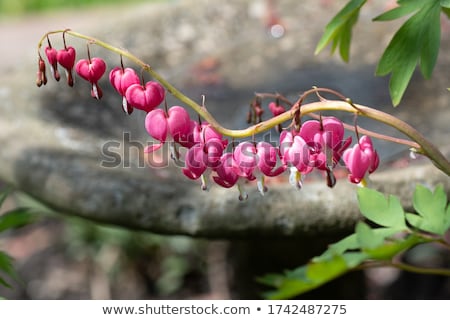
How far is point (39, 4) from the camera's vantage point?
17.9ft

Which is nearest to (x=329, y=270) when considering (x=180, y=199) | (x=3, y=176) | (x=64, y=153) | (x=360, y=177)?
(x=360, y=177)

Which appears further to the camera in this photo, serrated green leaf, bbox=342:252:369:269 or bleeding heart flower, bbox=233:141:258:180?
bleeding heart flower, bbox=233:141:258:180

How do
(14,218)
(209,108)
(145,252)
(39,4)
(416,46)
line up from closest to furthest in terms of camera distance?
1. (416,46)
2. (14,218)
3. (209,108)
4. (145,252)
5. (39,4)

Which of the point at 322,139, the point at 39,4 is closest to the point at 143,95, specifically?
the point at 322,139

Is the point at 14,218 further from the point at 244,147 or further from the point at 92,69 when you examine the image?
the point at 244,147

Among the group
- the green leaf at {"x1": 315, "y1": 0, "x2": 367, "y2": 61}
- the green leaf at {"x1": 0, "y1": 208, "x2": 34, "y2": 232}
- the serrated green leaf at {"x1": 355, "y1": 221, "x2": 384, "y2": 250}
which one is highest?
the green leaf at {"x1": 315, "y1": 0, "x2": 367, "y2": 61}

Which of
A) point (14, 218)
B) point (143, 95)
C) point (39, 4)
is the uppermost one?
point (143, 95)

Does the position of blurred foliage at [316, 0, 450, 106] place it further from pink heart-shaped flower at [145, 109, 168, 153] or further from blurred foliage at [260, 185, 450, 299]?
pink heart-shaped flower at [145, 109, 168, 153]

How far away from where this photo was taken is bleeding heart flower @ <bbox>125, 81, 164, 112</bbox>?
1.08 metres

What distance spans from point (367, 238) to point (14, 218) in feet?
2.90

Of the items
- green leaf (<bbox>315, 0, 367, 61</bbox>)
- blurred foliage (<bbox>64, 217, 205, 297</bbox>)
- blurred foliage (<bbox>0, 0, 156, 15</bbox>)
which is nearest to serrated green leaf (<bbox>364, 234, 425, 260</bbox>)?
green leaf (<bbox>315, 0, 367, 61</bbox>)

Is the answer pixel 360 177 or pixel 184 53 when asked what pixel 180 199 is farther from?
pixel 184 53

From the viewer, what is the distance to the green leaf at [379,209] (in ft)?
3.62

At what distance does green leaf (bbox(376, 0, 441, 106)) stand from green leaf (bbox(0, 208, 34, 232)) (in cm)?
84
